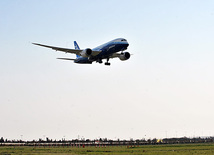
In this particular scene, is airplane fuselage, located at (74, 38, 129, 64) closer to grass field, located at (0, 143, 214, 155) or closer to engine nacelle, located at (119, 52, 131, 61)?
engine nacelle, located at (119, 52, 131, 61)

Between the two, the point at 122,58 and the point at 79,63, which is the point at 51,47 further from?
the point at 122,58

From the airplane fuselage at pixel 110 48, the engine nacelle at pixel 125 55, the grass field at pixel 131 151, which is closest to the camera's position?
the grass field at pixel 131 151

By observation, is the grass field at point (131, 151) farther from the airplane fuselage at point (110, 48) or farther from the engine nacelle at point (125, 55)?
the airplane fuselage at point (110, 48)

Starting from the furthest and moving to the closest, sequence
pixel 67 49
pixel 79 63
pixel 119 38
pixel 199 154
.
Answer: pixel 79 63 < pixel 67 49 < pixel 119 38 < pixel 199 154

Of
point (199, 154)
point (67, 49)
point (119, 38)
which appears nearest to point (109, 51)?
point (119, 38)

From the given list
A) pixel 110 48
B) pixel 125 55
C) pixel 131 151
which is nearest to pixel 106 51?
pixel 110 48

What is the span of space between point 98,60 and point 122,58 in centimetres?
618

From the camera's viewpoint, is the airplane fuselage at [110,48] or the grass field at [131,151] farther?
the airplane fuselage at [110,48]

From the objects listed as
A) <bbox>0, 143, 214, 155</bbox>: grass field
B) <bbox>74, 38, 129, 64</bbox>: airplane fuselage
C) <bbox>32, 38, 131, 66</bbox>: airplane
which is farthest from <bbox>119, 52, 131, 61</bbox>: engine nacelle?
<bbox>0, 143, 214, 155</bbox>: grass field

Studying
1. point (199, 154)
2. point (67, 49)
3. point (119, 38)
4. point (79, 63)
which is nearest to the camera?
point (199, 154)

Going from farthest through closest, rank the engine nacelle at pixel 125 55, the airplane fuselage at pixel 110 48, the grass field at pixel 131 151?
the engine nacelle at pixel 125 55, the airplane fuselage at pixel 110 48, the grass field at pixel 131 151

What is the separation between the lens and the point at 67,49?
77.7 m

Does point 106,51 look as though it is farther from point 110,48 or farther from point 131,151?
point 131,151

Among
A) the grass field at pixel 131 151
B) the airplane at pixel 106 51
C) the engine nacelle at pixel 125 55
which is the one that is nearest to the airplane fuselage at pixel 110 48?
the airplane at pixel 106 51
